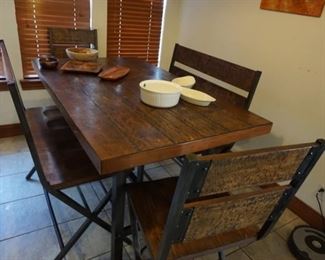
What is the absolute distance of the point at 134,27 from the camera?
260 centimetres

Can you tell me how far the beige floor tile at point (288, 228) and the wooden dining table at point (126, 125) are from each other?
2.86ft

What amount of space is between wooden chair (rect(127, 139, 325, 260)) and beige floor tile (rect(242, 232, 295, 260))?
0.59m

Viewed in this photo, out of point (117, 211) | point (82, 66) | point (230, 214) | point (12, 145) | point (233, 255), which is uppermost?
point (82, 66)

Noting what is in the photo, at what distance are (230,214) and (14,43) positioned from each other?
211cm

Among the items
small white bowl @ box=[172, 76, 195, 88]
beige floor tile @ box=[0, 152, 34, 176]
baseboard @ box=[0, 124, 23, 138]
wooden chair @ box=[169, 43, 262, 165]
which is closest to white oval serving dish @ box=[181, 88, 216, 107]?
small white bowl @ box=[172, 76, 195, 88]

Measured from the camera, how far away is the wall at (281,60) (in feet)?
5.50

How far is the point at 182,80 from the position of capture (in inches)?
60.6

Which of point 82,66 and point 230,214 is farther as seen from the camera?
point 82,66

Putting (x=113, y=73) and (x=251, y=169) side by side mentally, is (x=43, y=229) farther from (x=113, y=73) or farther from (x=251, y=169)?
(x=251, y=169)

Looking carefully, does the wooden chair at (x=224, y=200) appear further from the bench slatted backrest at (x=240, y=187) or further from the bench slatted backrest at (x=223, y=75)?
the bench slatted backrest at (x=223, y=75)

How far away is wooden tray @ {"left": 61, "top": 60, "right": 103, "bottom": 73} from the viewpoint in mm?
1569

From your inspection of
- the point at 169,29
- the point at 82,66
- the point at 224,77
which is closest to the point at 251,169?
the point at 224,77

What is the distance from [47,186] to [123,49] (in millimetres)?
1868

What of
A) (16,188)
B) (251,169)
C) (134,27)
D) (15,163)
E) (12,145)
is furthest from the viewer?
(134,27)
